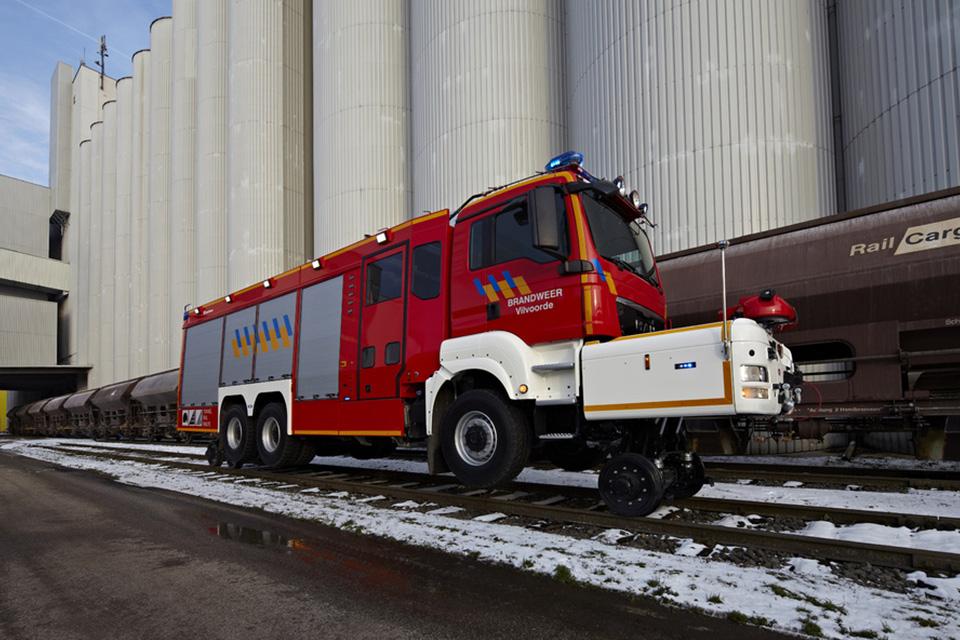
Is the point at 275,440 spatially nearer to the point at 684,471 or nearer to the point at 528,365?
the point at 528,365

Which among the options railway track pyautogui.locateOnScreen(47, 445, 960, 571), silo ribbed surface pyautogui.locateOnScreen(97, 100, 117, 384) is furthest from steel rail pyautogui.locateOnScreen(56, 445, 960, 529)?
silo ribbed surface pyautogui.locateOnScreen(97, 100, 117, 384)

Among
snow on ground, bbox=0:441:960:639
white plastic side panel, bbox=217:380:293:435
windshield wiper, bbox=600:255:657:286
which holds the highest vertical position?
windshield wiper, bbox=600:255:657:286

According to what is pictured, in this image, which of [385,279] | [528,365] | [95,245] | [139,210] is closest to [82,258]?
[95,245]

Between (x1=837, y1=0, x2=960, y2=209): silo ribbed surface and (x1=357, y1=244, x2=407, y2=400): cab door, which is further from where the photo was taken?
(x1=837, y1=0, x2=960, y2=209): silo ribbed surface

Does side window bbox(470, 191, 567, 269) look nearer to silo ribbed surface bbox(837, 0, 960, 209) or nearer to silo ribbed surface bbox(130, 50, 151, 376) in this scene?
silo ribbed surface bbox(837, 0, 960, 209)

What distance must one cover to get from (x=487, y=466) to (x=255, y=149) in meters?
26.9

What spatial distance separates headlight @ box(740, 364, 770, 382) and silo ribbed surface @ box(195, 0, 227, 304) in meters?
31.4

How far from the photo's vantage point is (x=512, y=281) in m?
5.92

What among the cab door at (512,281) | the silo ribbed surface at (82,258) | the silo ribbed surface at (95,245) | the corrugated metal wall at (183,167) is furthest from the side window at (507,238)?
the silo ribbed surface at (82,258)

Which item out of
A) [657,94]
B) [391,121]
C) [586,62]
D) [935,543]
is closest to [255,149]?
[391,121]

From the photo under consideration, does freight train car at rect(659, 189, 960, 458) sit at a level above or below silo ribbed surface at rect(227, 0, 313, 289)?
below

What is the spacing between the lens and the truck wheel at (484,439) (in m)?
5.64

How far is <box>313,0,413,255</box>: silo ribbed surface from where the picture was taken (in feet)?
74.5

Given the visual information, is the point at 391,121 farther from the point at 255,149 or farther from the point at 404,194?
the point at 255,149
